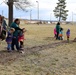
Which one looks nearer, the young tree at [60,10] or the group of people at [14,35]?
the group of people at [14,35]

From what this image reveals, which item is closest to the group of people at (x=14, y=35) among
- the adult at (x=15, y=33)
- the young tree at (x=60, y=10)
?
the adult at (x=15, y=33)

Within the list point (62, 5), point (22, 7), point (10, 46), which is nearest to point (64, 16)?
point (62, 5)

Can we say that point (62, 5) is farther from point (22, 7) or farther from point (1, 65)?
point (1, 65)

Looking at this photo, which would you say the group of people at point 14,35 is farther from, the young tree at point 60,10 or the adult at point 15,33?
the young tree at point 60,10

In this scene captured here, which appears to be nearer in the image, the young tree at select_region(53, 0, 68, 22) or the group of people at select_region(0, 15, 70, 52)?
the group of people at select_region(0, 15, 70, 52)

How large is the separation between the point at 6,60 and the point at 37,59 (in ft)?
4.05

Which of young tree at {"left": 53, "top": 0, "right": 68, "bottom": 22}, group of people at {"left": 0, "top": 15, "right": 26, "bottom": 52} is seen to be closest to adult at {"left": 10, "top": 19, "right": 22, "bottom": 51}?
group of people at {"left": 0, "top": 15, "right": 26, "bottom": 52}

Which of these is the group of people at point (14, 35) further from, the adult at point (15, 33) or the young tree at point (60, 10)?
the young tree at point (60, 10)

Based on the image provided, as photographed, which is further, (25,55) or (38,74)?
(25,55)

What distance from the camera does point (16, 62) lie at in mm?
10133

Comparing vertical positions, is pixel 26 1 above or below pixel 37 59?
above

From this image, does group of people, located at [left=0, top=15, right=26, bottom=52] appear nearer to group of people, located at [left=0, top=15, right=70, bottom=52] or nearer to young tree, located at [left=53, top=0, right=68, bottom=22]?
group of people, located at [left=0, top=15, right=70, bottom=52]

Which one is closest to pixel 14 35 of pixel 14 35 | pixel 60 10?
pixel 14 35

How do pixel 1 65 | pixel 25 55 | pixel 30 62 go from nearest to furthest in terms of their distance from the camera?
pixel 1 65 → pixel 30 62 → pixel 25 55
